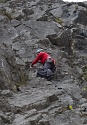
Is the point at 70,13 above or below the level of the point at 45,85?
below

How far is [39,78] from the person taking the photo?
17656 mm

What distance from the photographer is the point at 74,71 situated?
2106 centimetres

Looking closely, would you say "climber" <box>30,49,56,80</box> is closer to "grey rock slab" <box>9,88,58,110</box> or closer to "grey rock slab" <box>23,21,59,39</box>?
"grey rock slab" <box>9,88,58,110</box>

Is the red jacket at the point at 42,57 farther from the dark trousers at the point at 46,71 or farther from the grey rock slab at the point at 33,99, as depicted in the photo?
the grey rock slab at the point at 33,99

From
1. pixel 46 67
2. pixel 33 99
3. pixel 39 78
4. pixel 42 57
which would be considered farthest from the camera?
pixel 42 57

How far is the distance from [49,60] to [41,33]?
27.0 feet

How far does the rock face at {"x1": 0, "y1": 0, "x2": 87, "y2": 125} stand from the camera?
12398 mm

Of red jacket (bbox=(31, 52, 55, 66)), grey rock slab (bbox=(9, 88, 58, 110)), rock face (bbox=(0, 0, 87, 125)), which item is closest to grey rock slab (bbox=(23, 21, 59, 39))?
rock face (bbox=(0, 0, 87, 125))

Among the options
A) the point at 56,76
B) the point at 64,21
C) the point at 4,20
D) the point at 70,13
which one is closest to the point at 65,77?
the point at 56,76

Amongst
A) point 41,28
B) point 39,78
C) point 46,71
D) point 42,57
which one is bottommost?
point 41,28

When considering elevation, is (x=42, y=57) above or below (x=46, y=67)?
above

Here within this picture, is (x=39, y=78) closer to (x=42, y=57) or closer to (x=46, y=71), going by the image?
(x=46, y=71)

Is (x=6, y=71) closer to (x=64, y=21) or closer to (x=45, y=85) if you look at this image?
(x=45, y=85)

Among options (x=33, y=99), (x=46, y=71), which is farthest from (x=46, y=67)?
(x=33, y=99)
